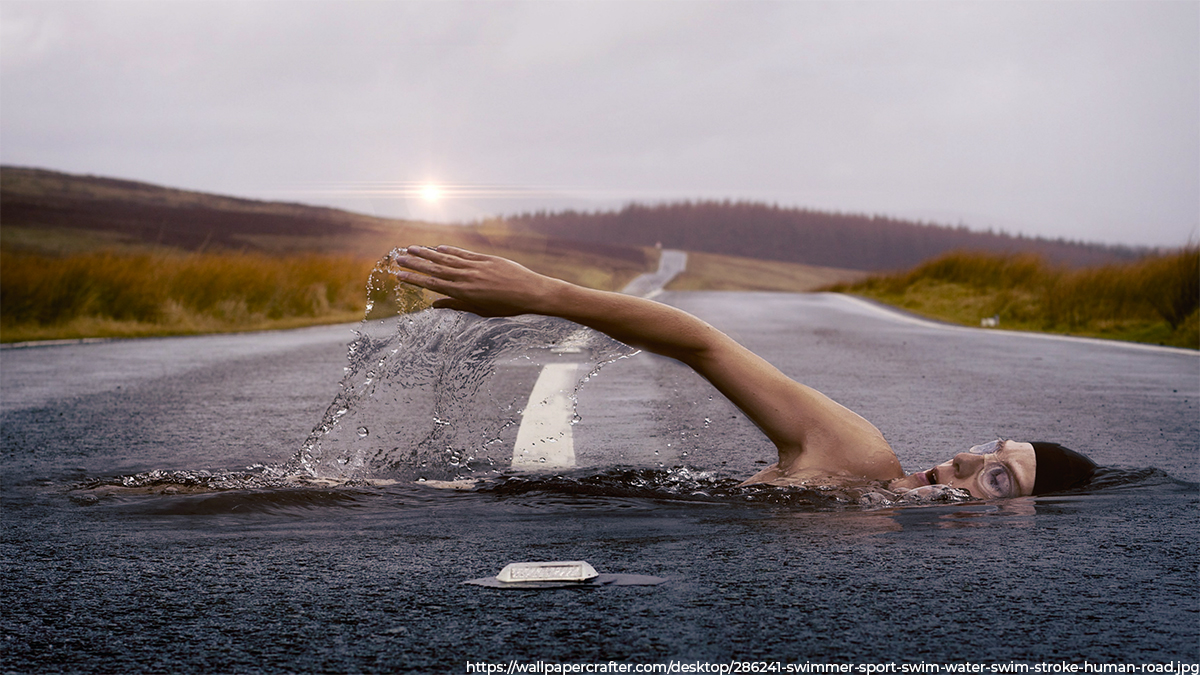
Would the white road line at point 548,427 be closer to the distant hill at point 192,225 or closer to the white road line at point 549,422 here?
the white road line at point 549,422

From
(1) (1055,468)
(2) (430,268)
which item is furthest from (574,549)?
(1) (1055,468)

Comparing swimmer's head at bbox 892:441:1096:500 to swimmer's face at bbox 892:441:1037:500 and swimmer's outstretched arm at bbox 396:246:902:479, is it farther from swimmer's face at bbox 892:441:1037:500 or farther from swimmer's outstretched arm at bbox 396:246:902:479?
swimmer's outstretched arm at bbox 396:246:902:479

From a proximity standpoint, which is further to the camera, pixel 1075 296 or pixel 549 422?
pixel 1075 296

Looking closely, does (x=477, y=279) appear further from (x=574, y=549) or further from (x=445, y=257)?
(x=574, y=549)

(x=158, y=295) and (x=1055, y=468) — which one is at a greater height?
(x=1055, y=468)

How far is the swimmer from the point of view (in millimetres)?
4070

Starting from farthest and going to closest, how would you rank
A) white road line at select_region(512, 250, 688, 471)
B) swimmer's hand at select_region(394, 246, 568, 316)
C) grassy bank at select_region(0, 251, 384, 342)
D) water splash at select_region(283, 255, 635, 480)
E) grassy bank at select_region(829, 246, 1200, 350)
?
1. grassy bank at select_region(0, 251, 384, 342)
2. grassy bank at select_region(829, 246, 1200, 350)
3. white road line at select_region(512, 250, 688, 471)
4. water splash at select_region(283, 255, 635, 480)
5. swimmer's hand at select_region(394, 246, 568, 316)

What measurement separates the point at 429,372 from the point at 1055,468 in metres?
2.71

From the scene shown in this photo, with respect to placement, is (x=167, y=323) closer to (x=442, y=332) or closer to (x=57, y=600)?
(x=442, y=332)

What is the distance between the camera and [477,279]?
4.04 meters

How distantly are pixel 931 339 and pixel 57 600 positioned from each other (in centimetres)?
1377

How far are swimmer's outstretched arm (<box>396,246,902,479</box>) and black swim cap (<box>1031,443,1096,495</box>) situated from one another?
63cm

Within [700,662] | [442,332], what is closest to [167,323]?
[442,332]

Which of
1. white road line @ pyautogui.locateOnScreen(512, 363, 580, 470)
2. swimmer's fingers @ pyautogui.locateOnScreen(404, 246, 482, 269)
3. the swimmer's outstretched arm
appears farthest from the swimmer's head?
swimmer's fingers @ pyautogui.locateOnScreen(404, 246, 482, 269)
